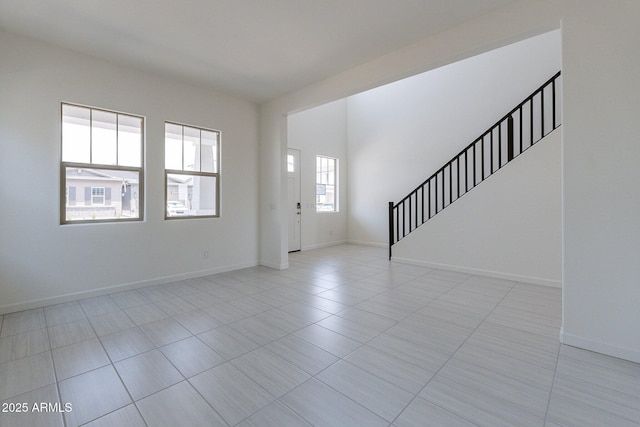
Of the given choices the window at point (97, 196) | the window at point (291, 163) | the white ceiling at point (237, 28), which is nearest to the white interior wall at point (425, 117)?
the window at point (291, 163)

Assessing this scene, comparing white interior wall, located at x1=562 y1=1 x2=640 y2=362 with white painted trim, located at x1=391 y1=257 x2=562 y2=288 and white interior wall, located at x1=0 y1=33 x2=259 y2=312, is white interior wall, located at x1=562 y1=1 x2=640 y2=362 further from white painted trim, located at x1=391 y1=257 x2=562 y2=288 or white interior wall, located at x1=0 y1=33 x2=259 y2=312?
white interior wall, located at x1=0 y1=33 x2=259 y2=312

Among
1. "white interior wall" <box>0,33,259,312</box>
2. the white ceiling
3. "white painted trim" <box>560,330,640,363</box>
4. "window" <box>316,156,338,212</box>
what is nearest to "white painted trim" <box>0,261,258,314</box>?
"white interior wall" <box>0,33,259,312</box>

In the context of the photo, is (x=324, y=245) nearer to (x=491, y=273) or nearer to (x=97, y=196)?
(x=491, y=273)

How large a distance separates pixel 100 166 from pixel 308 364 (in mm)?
3678

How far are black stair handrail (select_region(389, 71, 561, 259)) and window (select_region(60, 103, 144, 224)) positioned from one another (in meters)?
4.75

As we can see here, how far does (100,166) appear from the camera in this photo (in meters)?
3.65

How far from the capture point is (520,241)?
4242 mm

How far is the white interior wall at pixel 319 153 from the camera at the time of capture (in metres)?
7.03

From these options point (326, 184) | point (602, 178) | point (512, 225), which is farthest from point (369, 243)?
point (602, 178)

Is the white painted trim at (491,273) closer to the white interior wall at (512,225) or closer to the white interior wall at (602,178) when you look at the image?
the white interior wall at (512,225)

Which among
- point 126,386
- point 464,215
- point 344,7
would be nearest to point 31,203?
point 126,386

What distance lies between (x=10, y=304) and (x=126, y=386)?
8.03ft

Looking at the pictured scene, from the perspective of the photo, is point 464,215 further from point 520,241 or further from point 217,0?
point 217,0

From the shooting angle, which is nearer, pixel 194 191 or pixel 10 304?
pixel 10 304
